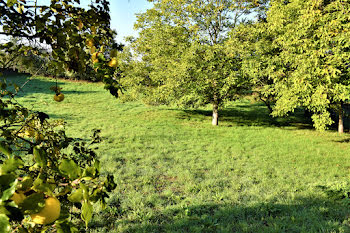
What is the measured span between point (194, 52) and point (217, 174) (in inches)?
284

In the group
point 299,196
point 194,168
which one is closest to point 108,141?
point 194,168

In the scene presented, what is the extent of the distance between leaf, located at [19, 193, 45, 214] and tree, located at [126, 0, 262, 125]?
1140cm

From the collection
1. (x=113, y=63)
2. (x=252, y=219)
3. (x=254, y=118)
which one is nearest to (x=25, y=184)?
(x=113, y=63)

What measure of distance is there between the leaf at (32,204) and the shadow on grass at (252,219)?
3.27 m

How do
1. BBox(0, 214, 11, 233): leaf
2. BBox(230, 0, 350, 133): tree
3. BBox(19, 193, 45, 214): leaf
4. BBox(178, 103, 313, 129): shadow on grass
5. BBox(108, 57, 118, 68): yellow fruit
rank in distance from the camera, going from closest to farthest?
1. BBox(0, 214, 11, 233): leaf
2. BBox(19, 193, 45, 214): leaf
3. BBox(108, 57, 118, 68): yellow fruit
4. BBox(230, 0, 350, 133): tree
5. BBox(178, 103, 313, 129): shadow on grass

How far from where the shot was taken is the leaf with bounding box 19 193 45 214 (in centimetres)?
71

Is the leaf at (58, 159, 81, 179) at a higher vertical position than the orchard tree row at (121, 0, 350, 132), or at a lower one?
lower

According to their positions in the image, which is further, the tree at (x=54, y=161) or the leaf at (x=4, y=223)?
the tree at (x=54, y=161)

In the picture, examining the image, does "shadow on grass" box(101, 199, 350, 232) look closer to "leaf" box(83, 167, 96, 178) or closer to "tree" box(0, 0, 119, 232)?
"tree" box(0, 0, 119, 232)

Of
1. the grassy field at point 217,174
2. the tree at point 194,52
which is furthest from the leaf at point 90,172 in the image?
the tree at point 194,52

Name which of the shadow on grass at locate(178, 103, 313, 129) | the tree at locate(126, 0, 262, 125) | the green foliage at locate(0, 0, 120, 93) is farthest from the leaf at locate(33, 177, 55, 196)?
the shadow on grass at locate(178, 103, 313, 129)

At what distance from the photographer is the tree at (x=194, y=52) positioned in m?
12.1

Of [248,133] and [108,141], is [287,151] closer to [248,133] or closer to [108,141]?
[248,133]

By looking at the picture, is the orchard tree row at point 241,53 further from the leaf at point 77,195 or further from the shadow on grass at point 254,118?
the leaf at point 77,195
